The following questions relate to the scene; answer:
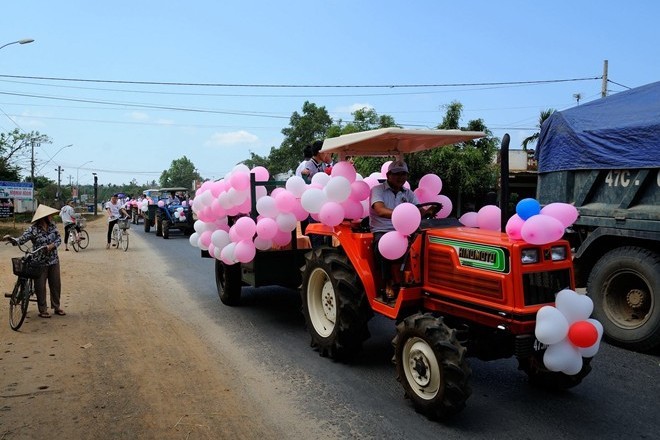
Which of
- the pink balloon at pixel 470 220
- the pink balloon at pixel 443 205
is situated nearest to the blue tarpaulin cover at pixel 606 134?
the pink balloon at pixel 443 205

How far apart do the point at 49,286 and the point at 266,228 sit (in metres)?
3.62

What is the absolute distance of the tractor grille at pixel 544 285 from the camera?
3850 millimetres

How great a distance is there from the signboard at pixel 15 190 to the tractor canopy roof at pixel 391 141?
97.2 feet

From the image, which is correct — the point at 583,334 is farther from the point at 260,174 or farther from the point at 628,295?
the point at 260,174

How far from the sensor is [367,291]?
5074 millimetres

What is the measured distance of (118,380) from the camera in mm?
5020

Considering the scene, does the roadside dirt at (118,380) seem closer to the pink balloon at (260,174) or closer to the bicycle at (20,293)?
the bicycle at (20,293)

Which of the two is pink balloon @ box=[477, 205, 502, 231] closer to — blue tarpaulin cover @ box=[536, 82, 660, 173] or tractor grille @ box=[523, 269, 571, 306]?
tractor grille @ box=[523, 269, 571, 306]

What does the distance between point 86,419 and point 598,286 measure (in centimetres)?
558

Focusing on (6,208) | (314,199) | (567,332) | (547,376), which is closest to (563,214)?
(567,332)

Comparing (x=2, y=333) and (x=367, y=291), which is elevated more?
(x=367, y=291)

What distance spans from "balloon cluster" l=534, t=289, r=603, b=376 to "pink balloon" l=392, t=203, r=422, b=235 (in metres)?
1.22

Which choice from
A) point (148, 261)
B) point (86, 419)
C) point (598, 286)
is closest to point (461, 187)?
point (148, 261)

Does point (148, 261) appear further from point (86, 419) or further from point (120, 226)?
point (86, 419)
